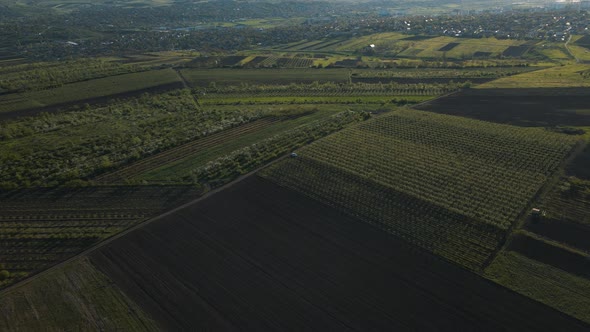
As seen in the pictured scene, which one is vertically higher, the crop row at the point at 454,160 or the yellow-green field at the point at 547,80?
the yellow-green field at the point at 547,80

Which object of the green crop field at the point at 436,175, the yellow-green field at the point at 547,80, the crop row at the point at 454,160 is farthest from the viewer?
the yellow-green field at the point at 547,80

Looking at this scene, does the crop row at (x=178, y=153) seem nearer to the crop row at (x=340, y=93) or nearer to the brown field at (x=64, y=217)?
the brown field at (x=64, y=217)

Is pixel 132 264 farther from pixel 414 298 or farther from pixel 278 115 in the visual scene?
pixel 278 115

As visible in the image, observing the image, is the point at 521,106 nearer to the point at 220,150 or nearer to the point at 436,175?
the point at 436,175

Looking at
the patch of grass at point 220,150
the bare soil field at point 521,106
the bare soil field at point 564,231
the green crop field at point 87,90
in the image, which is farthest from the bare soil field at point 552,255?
the green crop field at point 87,90

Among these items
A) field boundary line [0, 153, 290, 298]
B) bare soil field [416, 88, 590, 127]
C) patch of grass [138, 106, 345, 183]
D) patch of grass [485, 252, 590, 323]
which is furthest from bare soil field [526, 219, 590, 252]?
patch of grass [138, 106, 345, 183]

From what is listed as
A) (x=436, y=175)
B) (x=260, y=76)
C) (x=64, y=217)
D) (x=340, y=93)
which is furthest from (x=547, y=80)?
(x=64, y=217)

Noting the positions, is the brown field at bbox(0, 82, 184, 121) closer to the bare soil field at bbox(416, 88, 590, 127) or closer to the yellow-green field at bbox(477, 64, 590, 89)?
the bare soil field at bbox(416, 88, 590, 127)
